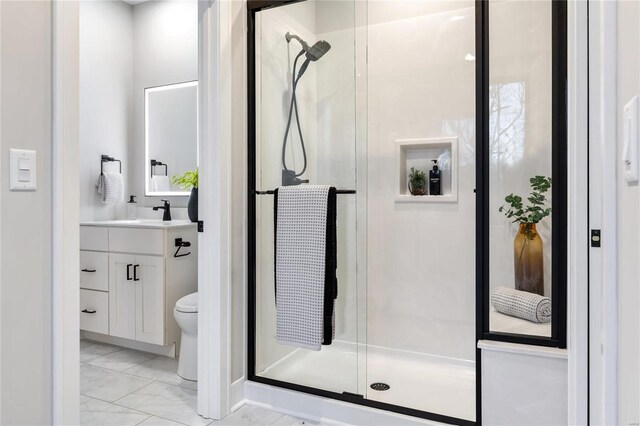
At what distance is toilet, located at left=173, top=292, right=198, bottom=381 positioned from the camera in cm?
255

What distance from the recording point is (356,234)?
2217 mm

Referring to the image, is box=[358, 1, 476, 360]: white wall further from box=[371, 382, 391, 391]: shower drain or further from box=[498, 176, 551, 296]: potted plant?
box=[498, 176, 551, 296]: potted plant

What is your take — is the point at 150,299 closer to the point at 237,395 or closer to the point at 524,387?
the point at 237,395

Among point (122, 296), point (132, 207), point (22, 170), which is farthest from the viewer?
point (132, 207)

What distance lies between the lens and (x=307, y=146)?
225 centimetres

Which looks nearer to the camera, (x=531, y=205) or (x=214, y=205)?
(x=531, y=205)

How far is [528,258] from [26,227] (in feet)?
5.97

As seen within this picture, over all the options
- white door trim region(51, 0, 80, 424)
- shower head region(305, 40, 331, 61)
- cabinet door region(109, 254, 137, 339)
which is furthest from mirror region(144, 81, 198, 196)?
white door trim region(51, 0, 80, 424)

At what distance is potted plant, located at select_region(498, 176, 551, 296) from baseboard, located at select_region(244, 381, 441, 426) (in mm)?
730

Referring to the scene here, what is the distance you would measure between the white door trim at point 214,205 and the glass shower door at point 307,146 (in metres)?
0.21

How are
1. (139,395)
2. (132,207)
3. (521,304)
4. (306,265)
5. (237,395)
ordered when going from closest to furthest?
(521,304)
(306,265)
(237,395)
(139,395)
(132,207)

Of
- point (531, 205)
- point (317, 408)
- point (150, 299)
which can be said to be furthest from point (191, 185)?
point (531, 205)

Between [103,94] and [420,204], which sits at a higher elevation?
[103,94]
